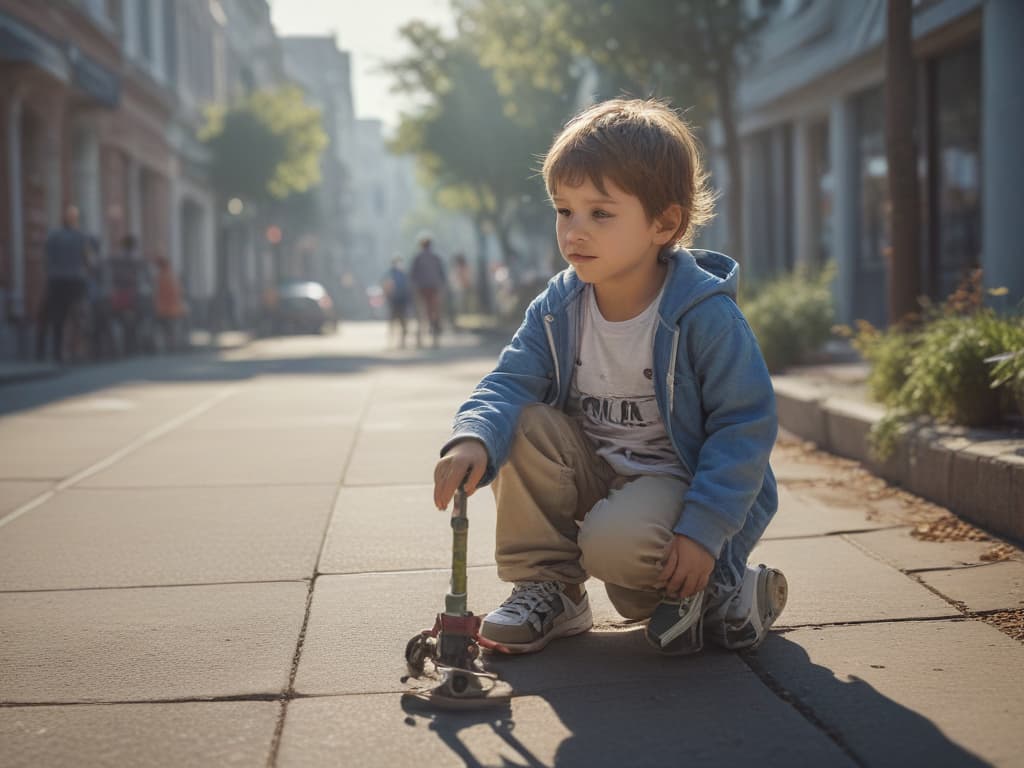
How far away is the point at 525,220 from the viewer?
45.7 meters

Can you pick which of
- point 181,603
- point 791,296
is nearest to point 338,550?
point 181,603

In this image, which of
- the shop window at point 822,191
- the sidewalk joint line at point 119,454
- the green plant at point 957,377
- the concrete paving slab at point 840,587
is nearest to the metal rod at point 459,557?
the concrete paving slab at point 840,587

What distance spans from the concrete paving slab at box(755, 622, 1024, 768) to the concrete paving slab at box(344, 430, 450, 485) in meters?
2.86

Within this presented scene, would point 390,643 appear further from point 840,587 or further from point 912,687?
point 840,587

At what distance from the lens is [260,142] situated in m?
31.2

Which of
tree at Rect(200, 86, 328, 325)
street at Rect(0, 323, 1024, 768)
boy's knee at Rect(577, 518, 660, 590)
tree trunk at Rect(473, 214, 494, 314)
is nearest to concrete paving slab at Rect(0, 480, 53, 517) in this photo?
street at Rect(0, 323, 1024, 768)

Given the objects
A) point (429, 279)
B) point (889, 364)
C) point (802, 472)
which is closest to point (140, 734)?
point (802, 472)

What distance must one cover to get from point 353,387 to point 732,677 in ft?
28.7

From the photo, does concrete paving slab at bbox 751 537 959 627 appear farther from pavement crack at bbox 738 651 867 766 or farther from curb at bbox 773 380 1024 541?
curb at bbox 773 380 1024 541

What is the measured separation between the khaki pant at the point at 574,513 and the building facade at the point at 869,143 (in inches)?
350

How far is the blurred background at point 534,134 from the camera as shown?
12.2 metres

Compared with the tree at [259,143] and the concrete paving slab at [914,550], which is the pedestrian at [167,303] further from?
the concrete paving slab at [914,550]

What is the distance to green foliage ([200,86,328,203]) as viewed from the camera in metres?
31.2

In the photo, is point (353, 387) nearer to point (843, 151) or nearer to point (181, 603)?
point (181, 603)
